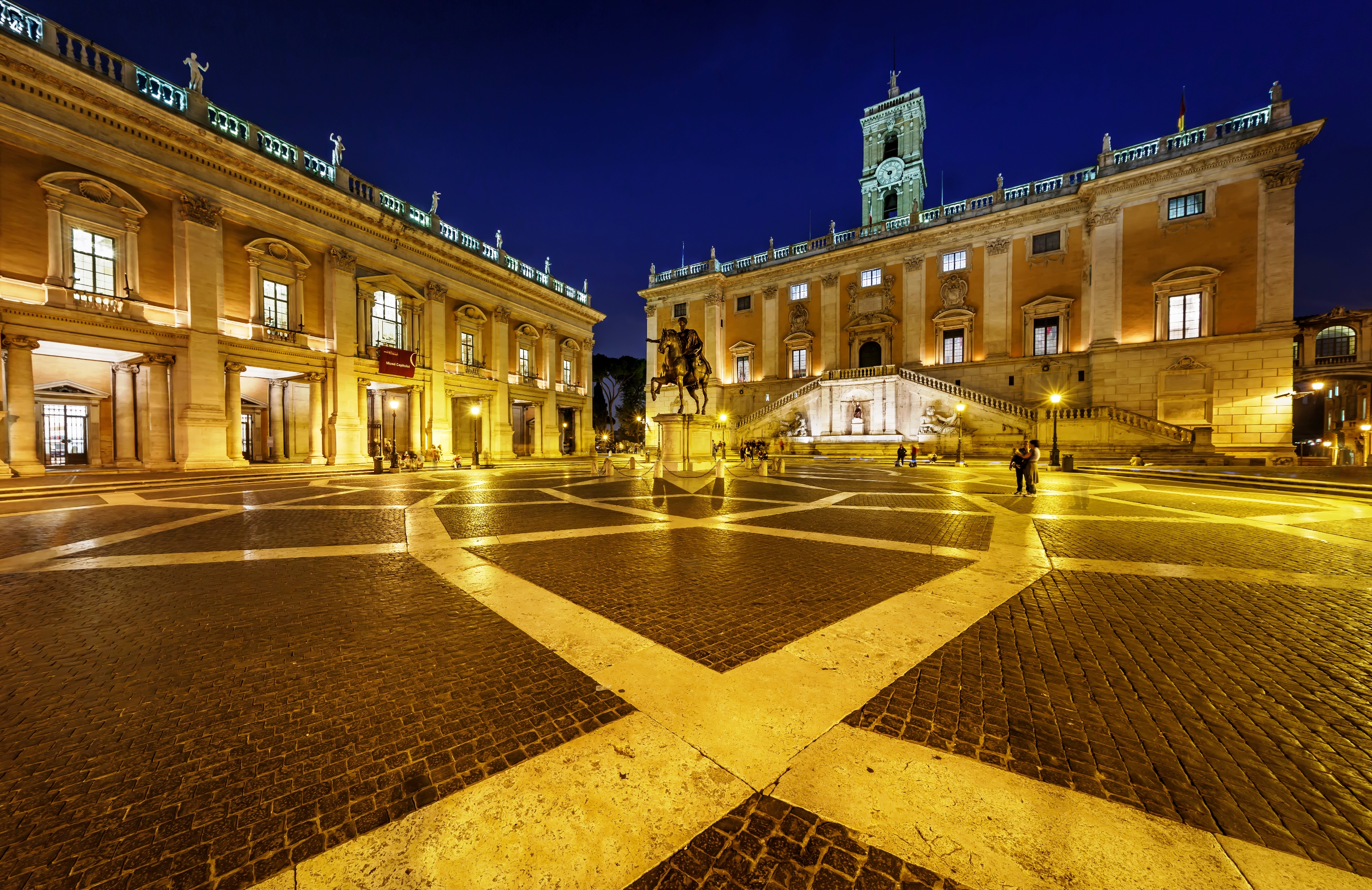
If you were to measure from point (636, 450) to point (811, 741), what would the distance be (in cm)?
4209

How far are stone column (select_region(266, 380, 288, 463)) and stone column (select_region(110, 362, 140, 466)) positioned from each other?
15.8 feet

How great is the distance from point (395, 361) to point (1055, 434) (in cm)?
3126

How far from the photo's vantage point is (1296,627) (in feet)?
12.5

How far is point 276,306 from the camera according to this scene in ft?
66.7

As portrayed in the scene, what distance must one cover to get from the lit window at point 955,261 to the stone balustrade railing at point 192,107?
1223 inches

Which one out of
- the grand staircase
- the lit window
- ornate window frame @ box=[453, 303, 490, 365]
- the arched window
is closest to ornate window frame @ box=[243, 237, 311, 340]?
ornate window frame @ box=[453, 303, 490, 365]

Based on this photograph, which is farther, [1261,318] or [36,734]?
[1261,318]

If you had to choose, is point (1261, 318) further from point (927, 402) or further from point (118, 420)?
point (118, 420)

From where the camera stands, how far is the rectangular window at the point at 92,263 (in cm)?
1565

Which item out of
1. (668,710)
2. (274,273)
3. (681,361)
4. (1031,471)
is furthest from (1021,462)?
(274,273)

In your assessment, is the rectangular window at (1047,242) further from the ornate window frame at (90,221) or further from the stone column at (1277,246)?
the ornate window frame at (90,221)

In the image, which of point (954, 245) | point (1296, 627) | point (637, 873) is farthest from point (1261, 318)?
point (637, 873)

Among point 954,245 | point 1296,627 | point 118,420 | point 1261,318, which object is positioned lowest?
point 1296,627

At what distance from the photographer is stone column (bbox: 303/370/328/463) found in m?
21.1
